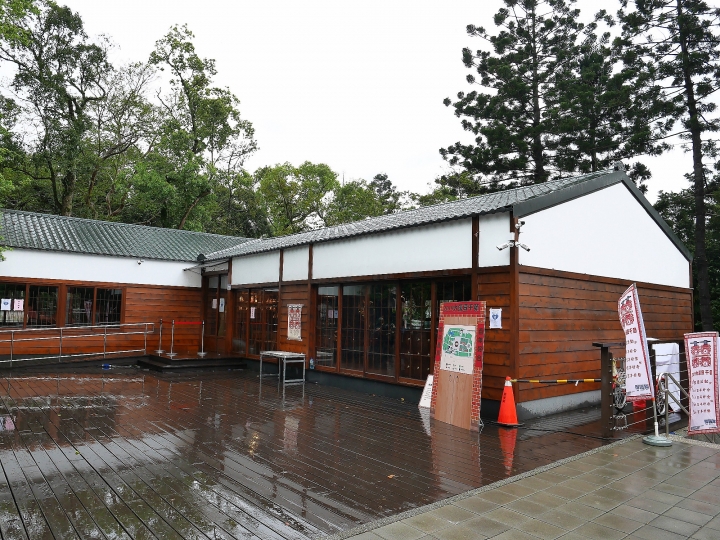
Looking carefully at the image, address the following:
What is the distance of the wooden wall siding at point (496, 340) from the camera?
21.4 ft

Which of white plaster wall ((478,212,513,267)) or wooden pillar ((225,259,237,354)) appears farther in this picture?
wooden pillar ((225,259,237,354))

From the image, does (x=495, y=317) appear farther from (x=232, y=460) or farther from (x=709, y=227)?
(x=709, y=227)

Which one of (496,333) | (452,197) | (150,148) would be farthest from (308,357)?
(150,148)

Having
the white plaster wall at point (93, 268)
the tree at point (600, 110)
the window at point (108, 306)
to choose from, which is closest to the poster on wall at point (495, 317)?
the white plaster wall at point (93, 268)

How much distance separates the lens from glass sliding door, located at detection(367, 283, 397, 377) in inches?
328

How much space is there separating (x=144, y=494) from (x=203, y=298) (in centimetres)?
1115

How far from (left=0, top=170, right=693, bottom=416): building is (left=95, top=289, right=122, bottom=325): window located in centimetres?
5

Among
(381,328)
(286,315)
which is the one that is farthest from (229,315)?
(381,328)

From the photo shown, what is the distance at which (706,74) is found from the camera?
15516mm

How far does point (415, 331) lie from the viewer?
7.91 meters

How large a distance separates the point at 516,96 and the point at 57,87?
18941 mm

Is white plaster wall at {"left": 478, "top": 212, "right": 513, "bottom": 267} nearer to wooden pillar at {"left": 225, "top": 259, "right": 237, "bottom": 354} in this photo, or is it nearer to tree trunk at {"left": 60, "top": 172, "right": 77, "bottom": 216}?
wooden pillar at {"left": 225, "top": 259, "right": 237, "bottom": 354}

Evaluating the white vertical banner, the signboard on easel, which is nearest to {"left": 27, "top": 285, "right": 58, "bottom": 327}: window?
the signboard on easel

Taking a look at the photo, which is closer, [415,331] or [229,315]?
[415,331]
